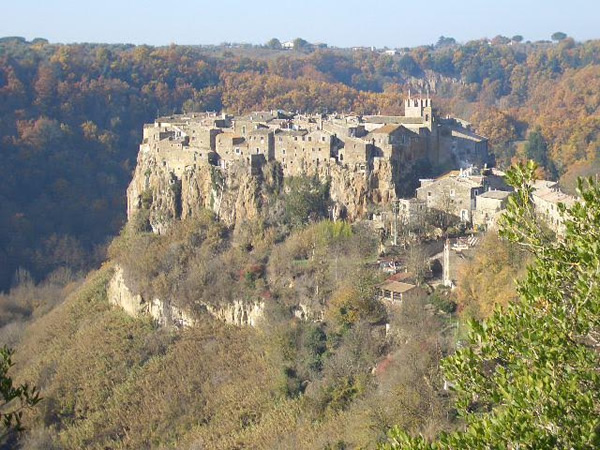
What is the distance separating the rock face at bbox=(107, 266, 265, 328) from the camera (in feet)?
104

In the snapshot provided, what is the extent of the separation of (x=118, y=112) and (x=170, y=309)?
4305 cm

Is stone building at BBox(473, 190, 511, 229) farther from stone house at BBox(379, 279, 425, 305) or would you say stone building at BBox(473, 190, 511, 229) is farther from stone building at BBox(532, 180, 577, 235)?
stone house at BBox(379, 279, 425, 305)

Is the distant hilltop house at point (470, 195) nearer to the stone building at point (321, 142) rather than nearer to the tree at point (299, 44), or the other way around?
the stone building at point (321, 142)

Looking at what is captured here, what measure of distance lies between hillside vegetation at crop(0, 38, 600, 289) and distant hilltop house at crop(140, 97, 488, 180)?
380 inches

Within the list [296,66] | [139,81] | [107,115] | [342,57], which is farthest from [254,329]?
[342,57]

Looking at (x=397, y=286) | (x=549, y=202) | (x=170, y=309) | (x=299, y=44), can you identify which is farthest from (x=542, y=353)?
(x=299, y=44)

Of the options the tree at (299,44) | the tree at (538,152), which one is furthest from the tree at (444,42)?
the tree at (538,152)

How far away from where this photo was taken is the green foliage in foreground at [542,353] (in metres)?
8.34

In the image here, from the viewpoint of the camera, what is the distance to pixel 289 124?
37.8 meters

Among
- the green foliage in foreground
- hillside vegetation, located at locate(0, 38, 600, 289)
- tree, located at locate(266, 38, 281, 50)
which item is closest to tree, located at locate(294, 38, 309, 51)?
tree, located at locate(266, 38, 281, 50)

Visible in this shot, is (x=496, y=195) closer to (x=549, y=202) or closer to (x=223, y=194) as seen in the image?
(x=549, y=202)

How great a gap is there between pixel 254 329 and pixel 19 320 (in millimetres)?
16419

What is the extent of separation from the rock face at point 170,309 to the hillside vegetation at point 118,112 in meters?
17.1

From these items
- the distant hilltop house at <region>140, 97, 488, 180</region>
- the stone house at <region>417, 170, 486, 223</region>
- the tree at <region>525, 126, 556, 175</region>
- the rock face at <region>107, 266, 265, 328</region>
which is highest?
the distant hilltop house at <region>140, 97, 488, 180</region>
